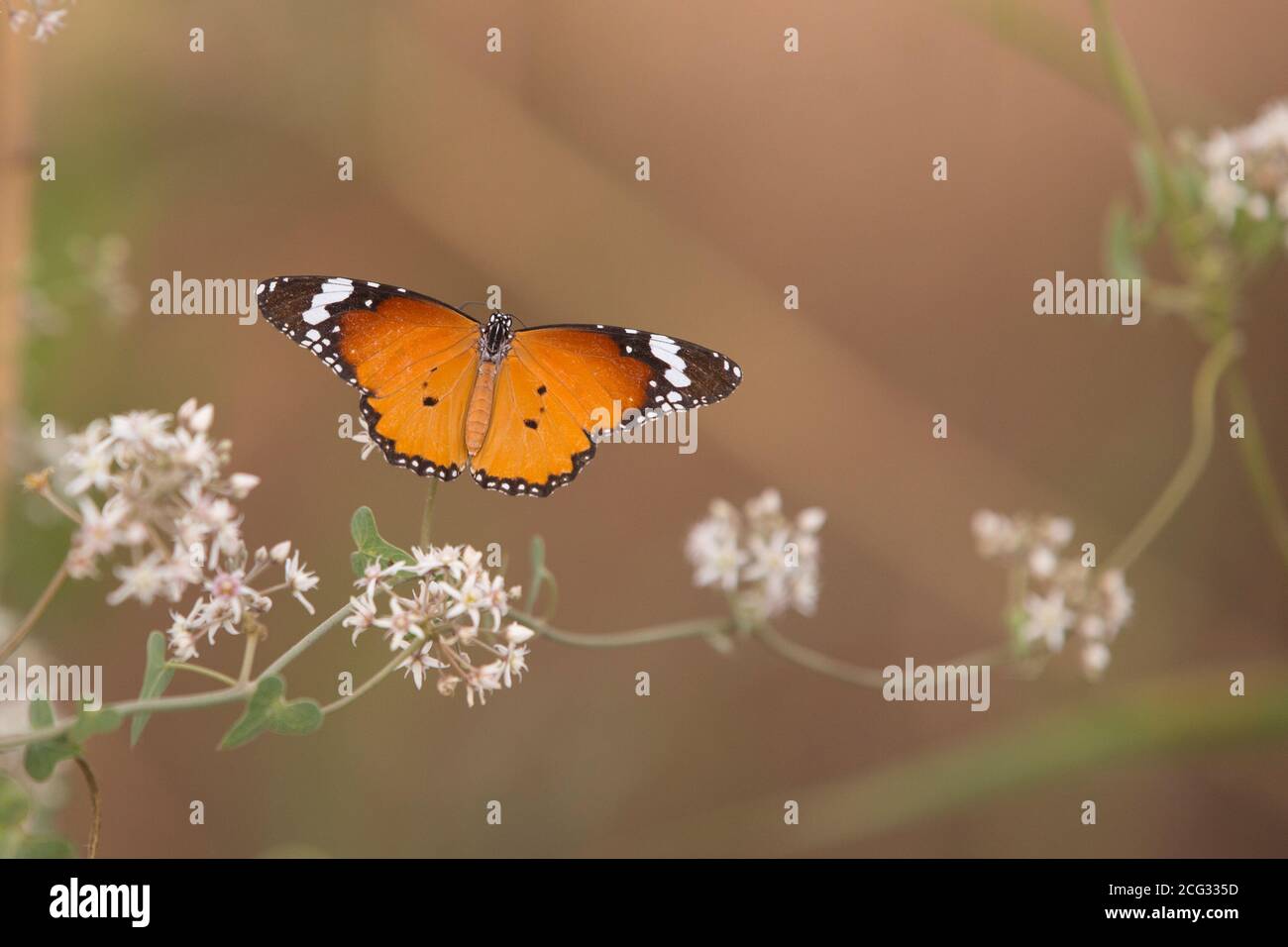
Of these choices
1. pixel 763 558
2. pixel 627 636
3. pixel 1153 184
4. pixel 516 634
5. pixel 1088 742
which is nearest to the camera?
pixel 516 634

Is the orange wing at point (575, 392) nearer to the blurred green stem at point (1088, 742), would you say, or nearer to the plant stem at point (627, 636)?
the plant stem at point (627, 636)

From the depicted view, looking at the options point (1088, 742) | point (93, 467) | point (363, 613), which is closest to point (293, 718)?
point (363, 613)

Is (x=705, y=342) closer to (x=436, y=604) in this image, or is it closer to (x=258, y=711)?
(x=436, y=604)

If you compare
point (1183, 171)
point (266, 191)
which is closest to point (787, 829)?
point (1183, 171)

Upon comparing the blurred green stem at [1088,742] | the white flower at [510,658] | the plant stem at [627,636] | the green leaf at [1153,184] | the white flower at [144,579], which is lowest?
the blurred green stem at [1088,742]

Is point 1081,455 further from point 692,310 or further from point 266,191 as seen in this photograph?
point 266,191

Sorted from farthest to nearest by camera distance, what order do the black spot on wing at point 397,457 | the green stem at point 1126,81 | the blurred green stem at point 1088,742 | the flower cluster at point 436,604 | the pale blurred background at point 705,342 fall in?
the pale blurred background at point 705,342 < the blurred green stem at point 1088,742 < the green stem at point 1126,81 < the black spot on wing at point 397,457 < the flower cluster at point 436,604

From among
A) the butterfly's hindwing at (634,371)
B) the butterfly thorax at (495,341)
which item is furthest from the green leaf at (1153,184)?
the butterfly thorax at (495,341)
